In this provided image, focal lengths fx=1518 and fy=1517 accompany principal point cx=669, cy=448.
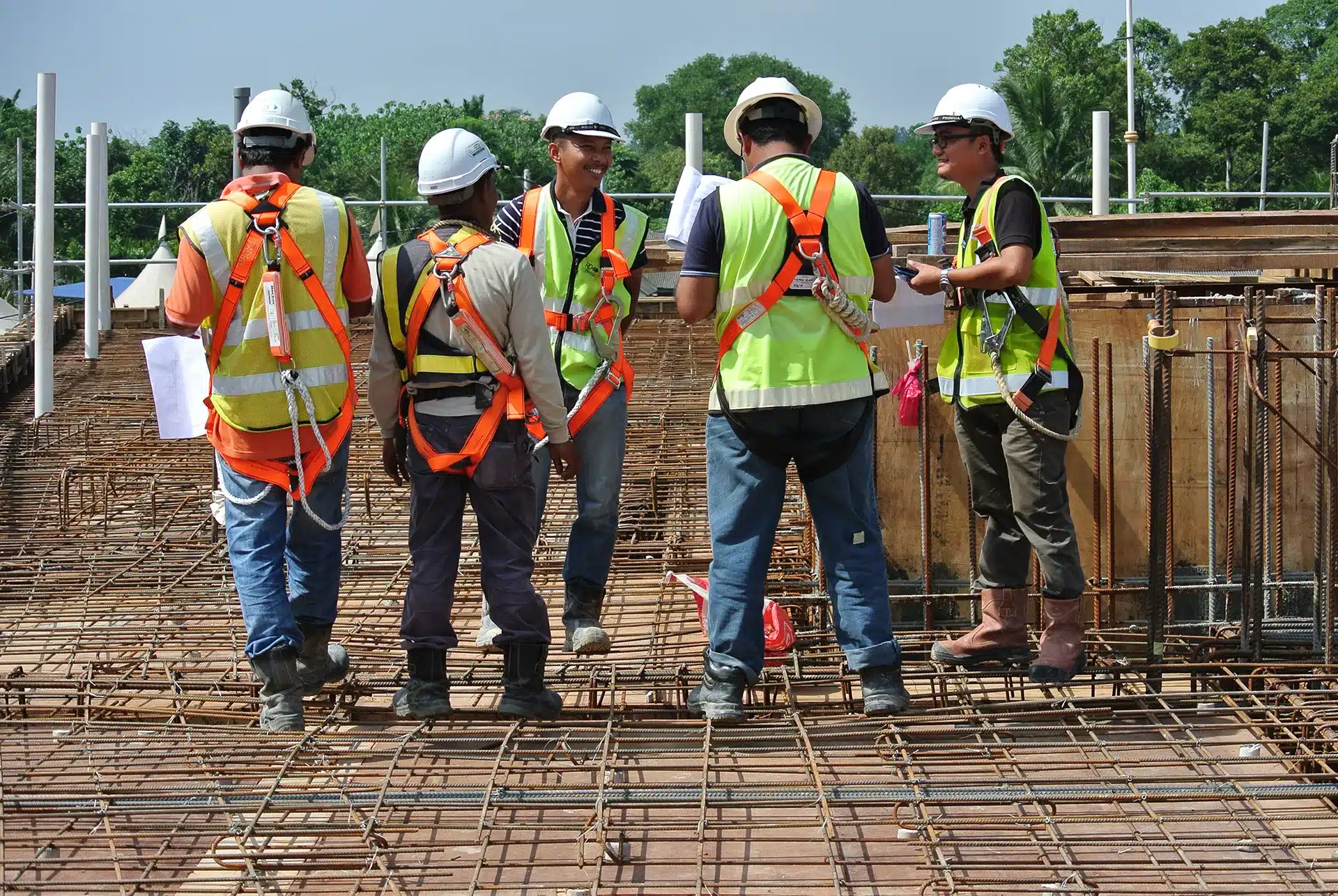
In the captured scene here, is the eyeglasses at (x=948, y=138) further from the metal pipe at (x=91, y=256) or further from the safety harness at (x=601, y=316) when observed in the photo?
the metal pipe at (x=91, y=256)

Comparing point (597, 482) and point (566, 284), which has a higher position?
point (566, 284)

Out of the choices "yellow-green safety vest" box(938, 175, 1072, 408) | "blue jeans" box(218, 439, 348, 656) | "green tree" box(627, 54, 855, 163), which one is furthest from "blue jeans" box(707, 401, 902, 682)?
"green tree" box(627, 54, 855, 163)

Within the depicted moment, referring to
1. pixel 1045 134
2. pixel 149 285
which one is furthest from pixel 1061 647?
pixel 1045 134

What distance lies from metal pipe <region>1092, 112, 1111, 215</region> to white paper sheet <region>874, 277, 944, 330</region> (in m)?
8.61

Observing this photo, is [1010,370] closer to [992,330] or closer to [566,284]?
[992,330]

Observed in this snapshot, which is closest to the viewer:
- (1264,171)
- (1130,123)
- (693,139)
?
(693,139)

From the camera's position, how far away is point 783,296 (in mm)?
4457

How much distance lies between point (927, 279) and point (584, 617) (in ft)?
5.44

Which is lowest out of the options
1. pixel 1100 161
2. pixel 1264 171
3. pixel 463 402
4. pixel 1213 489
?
pixel 1213 489

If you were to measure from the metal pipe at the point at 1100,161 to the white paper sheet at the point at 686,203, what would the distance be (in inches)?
311

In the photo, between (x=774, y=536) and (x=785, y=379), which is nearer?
(x=785, y=379)

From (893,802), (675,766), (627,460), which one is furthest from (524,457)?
(627,460)

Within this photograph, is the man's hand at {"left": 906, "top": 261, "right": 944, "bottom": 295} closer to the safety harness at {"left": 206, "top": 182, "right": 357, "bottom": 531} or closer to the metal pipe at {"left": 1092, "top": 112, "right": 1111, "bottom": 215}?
the safety harness at {"left": 206, "top": 182, "right": 357, "bottom": 531}

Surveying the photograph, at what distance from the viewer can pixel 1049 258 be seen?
15.6ft
